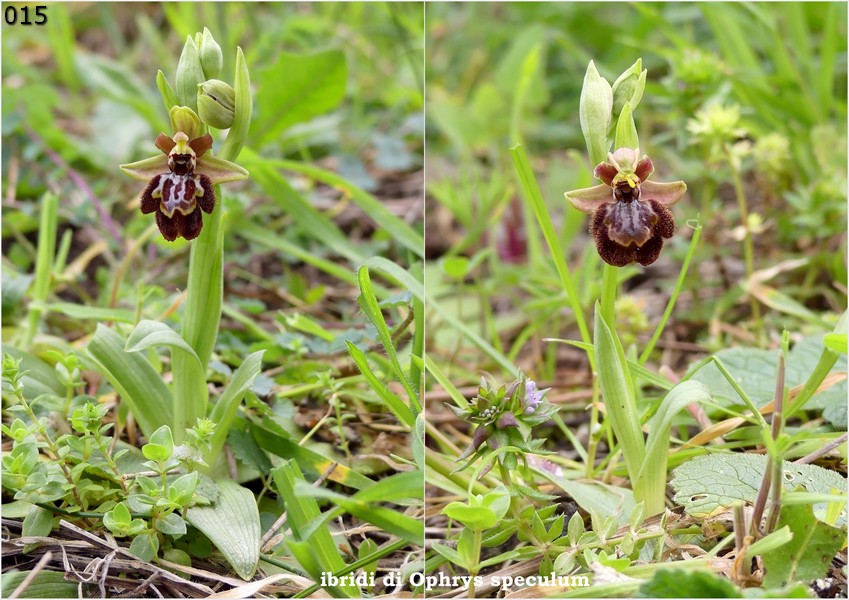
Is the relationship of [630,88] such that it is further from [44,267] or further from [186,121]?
[44,267]

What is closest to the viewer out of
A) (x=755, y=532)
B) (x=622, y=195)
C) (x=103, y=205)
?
(x=755, y=532)

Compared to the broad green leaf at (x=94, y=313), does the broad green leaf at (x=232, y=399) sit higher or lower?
lower

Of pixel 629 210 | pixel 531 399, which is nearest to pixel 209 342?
pixel 531 399

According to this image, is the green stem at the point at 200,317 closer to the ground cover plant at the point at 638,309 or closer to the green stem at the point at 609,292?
the ground cover plant at the point at 638,309

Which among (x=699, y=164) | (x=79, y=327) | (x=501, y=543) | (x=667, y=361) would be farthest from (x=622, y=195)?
(x=79, y=327)

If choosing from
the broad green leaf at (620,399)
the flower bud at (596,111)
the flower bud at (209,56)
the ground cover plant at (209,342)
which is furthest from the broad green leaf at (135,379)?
the flower bud at (596,111)

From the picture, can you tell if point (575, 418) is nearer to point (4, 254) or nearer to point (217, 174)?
point (217, 174)
